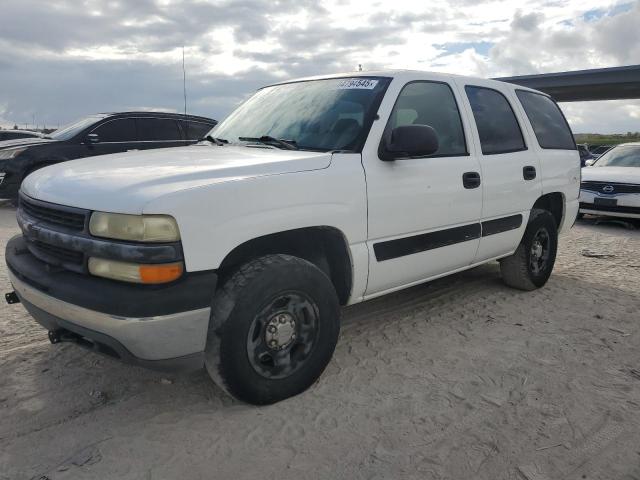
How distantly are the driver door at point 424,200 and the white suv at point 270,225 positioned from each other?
12 mm

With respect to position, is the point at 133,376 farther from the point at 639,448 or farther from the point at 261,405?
the point at 639,448

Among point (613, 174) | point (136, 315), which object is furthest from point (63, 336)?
point (613, 174)

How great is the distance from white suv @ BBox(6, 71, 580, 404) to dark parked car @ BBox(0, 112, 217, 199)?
565 cm

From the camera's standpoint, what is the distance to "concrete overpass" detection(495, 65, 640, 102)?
40531mm

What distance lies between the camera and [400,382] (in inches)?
133

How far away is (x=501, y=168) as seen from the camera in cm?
449

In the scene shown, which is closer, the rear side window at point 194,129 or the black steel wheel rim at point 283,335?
the black steel wheel rim at point 283,335

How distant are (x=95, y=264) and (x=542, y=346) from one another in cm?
302

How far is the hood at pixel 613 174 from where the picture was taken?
9.40 metres

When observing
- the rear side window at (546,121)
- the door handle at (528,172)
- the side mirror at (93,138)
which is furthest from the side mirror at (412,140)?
the side mirror at (93,138)

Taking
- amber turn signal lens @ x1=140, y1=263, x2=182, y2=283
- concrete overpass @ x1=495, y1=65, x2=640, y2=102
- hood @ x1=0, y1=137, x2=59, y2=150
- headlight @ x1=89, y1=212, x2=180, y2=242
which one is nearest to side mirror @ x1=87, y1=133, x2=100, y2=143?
hood @ x1=0, y1=137, x2=59, y2=150

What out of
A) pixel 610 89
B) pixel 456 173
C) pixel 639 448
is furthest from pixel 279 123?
pixel 610 89

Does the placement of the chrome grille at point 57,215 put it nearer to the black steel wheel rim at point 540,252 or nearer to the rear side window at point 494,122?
the rear side window at point 494,122

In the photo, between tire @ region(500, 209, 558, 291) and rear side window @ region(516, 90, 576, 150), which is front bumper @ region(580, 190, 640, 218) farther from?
tire @ region(500, 209, 558, 291)
